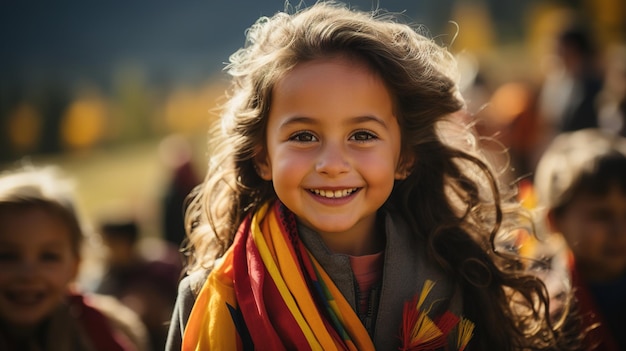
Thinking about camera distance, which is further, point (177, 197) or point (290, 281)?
point (177, 197)

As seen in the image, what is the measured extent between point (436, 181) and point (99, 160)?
22.0 m

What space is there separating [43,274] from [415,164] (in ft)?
4.84

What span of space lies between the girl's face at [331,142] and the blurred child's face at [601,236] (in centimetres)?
108

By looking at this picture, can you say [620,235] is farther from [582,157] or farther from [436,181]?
[436,181]

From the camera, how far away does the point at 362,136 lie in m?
2.45

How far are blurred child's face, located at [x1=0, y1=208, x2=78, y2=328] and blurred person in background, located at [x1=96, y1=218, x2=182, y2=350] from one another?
278cm

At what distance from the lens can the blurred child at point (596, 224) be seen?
118 inches

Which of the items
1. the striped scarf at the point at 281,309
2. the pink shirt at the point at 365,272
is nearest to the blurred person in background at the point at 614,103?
the pink shirt at the point at 365,272

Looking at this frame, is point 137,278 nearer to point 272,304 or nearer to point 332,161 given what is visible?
point 272,304

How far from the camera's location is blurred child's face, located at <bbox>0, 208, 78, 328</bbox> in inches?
113

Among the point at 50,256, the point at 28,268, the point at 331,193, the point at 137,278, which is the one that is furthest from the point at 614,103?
the point at 28,268

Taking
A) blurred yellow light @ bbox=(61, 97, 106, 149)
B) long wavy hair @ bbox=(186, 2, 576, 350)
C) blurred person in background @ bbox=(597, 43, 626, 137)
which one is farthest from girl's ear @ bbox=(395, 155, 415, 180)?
blurred yellow light @ bbox=(61, 97, 106, 149)

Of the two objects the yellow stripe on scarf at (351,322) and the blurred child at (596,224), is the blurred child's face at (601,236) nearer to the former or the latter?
the blurred child at (596,224)

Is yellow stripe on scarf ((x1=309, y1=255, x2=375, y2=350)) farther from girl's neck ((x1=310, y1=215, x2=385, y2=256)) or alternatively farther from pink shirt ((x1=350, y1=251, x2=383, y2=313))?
girl's neck ((x1=310, y1=215, x2=385, y2=256))
